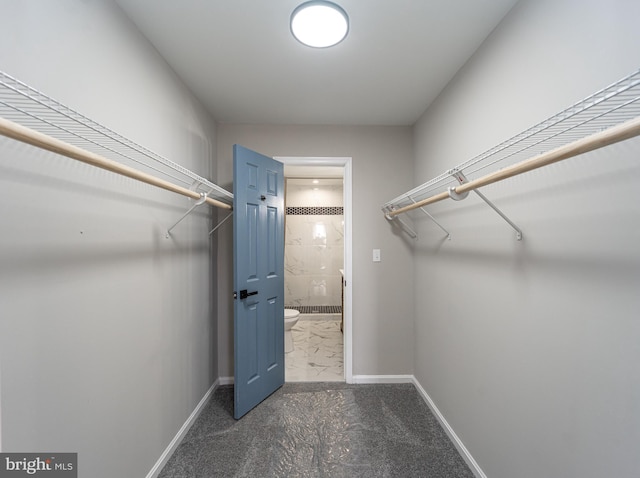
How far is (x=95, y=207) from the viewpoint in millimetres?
1105

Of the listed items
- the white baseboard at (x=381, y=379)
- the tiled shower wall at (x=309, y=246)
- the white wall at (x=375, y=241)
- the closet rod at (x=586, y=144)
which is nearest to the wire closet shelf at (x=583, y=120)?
the closet rod at (x=586, y=144)

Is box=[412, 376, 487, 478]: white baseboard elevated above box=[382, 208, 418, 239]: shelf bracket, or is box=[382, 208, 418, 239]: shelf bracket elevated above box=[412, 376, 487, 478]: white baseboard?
box=[382, 208, 418, 239]: shelf bracket

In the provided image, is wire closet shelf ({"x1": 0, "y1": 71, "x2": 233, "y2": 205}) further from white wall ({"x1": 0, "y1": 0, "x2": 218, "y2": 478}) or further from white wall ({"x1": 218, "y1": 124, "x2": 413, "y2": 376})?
white wall ({"x1": 218, "y1": 124, "x2": 413, "y2": 376})

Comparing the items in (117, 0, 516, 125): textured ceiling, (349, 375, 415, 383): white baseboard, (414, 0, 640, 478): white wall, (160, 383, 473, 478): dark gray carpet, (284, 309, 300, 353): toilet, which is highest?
(117, 0, 516, 125): textured ceiling

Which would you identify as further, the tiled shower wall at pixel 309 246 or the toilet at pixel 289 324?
the tiled shower wall at pixel 309 246

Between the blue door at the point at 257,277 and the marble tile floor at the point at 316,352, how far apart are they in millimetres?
377

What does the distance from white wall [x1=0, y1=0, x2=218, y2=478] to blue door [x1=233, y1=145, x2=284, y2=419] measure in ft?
1.22

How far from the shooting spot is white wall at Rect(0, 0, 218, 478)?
84 cm

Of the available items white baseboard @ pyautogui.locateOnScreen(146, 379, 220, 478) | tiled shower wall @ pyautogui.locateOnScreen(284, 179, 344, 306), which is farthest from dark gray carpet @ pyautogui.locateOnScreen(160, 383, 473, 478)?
tiled shower wall @ pyautogui.locateOnScreen(284, 179, 344, 306)

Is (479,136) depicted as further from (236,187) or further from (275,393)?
(275,393)

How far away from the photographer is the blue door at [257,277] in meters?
1.98

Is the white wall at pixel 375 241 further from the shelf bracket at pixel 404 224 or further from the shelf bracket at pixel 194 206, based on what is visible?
the shelf bracket at pixel 194 206

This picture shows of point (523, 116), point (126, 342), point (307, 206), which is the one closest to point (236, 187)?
point (126, 342)

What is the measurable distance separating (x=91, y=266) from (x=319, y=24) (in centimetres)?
146
